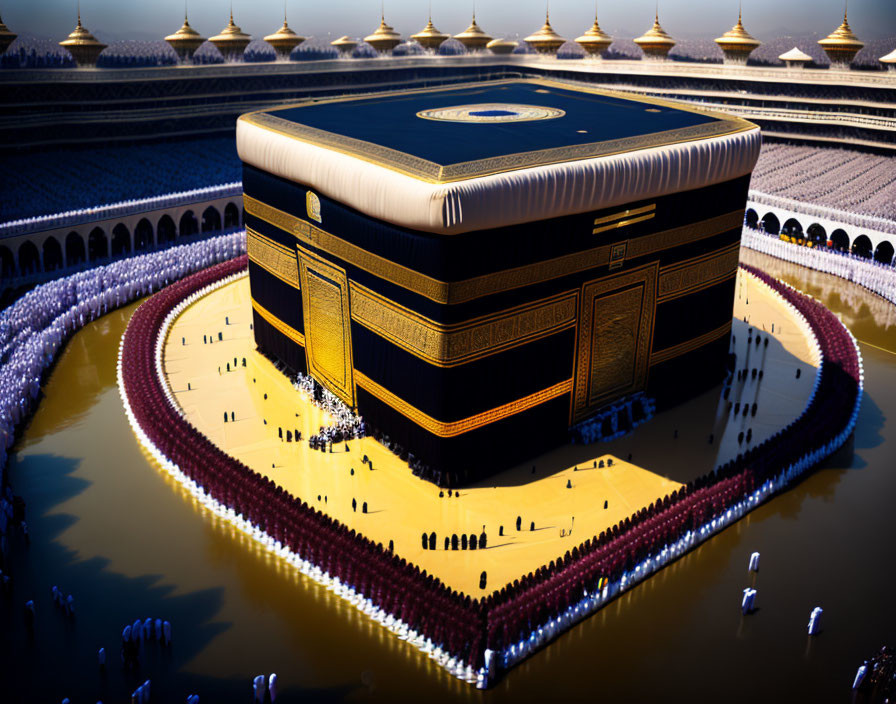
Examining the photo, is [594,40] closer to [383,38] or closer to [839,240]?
[383,38]

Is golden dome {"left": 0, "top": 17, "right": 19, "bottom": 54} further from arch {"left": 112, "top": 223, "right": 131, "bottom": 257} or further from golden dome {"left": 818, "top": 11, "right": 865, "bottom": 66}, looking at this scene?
golden dome {"left": 818, "top": 11, "right": 865, "bottom": 66}

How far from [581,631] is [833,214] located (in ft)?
86.7

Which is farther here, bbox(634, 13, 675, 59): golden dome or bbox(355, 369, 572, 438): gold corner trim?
bbox(634, 13, 675, 59): golden dome

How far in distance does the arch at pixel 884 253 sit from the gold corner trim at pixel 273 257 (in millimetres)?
23767

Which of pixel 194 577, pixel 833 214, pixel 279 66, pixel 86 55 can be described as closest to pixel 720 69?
pixel 833 214

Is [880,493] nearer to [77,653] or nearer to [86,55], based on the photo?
[77,653]

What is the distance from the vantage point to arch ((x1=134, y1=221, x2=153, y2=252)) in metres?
34.8

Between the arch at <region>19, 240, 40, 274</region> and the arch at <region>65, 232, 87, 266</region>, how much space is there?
1274 mm

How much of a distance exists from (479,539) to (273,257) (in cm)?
1078

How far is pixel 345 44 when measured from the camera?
57094 mm

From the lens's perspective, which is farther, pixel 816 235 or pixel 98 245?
pixel 816 235

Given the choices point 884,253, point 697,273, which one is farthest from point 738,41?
point 697,273

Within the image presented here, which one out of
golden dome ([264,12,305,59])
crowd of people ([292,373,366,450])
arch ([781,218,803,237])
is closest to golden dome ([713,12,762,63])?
arch ([781,218,803,237])

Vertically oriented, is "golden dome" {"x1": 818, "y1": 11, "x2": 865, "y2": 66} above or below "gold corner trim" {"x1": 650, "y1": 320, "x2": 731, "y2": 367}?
above
